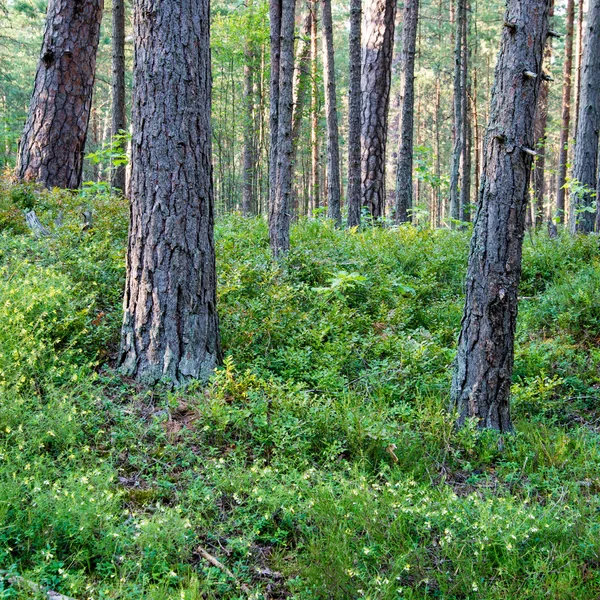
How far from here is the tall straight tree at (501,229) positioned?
14.0ft

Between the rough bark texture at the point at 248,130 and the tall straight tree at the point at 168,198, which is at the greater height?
the rough bark texture at the point at 248,130

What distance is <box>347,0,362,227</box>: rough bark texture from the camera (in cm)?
1125

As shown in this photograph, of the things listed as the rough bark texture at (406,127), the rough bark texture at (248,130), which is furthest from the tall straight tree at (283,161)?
the rough bark texture at (248,130)

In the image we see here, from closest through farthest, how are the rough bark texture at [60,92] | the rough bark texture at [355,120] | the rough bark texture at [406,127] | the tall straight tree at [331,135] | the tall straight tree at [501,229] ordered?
1. the tall straight tree at [501,229]
2. the rough bark texture at [60,92]
3. the rough bark texture at [355,120]
4. the rough bark texture at [406,127]
5. the tall straight tree at [331,135]

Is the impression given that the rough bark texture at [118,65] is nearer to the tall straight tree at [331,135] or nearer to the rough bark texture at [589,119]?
the tall straight tree at [331,135]

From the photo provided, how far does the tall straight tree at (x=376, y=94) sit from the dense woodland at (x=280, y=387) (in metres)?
3.32

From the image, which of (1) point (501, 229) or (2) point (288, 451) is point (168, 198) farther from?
(1) point (501, 229)

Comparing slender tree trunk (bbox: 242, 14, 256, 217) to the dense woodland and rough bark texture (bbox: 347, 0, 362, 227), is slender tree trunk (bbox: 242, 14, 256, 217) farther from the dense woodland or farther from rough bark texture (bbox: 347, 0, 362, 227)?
the dense woodland

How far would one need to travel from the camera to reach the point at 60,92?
30.2ft

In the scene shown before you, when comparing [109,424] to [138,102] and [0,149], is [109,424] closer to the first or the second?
[138,102]

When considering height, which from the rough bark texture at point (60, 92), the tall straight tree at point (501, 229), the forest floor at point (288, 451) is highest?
the rough bark texture at point (60, 92)

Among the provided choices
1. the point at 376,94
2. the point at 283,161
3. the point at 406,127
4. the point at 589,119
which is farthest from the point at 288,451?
the point at 589,119

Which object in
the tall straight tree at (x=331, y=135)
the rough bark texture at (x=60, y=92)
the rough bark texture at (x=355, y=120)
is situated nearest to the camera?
the rough bark texture at (x=60, y=92)

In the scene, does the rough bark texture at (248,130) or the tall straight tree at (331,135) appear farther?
the rough bark texture at (248,130)
